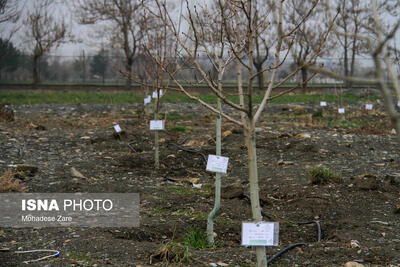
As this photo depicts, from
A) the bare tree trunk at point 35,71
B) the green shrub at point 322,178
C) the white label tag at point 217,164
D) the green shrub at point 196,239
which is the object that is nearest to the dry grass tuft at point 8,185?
the green shrub at point 196,239

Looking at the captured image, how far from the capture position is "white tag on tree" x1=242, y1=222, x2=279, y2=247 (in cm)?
280

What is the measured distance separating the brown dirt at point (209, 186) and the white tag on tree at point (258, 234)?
33.4 inches

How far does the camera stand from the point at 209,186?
648 centimetres

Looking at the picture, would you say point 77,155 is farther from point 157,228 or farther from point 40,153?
point 157,228

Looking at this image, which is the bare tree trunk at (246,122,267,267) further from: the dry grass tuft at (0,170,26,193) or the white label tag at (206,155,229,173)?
the dry grass tuft at (0,170,26,193)

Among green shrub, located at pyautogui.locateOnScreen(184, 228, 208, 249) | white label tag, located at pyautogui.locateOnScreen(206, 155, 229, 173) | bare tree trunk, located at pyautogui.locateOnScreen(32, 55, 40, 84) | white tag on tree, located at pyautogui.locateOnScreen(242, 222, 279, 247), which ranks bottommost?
green shrub, located at pyautogui.locateOnScreen(184, 228, 208, 249)

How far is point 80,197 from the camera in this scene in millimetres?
5484

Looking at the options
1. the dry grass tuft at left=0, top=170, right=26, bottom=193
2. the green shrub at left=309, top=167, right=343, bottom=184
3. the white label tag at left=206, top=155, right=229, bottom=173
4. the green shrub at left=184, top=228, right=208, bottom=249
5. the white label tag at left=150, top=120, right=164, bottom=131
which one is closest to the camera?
the white label tag at left=206, top=155, right=229, bottom=173

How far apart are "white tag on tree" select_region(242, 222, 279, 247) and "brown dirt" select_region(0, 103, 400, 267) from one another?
848 millimetres

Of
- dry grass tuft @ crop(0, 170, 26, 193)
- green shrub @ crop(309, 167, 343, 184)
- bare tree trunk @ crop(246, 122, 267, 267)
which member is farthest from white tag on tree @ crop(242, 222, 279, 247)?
dry grass tuft @ crop(0, 170, 26, 193)

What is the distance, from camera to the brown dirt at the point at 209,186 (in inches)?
151

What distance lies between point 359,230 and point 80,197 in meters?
2.98

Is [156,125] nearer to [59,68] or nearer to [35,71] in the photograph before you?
[35,71]

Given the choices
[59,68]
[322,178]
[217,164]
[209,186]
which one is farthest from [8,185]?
[59,68]
